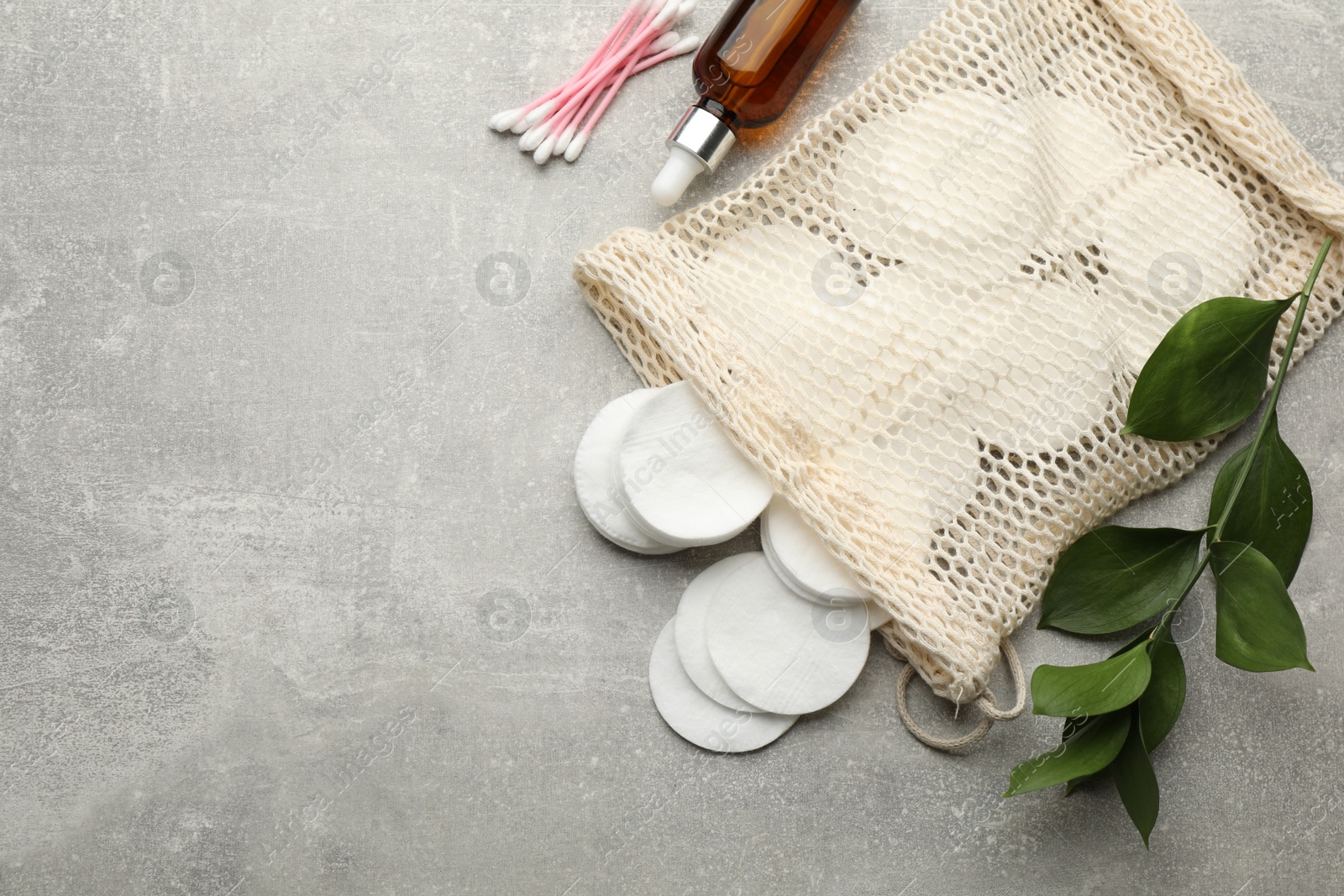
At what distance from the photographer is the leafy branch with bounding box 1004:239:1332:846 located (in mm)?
853

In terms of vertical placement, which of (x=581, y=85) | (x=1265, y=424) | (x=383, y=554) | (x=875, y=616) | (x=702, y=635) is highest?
(x=1265, y=424)

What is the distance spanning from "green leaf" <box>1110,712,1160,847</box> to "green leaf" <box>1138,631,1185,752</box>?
0.01 m

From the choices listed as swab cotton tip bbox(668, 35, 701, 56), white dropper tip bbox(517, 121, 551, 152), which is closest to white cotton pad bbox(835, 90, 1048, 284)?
swab cotton tip bbox(668, 35, 701, 56)

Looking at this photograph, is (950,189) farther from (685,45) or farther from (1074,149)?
(685,45)

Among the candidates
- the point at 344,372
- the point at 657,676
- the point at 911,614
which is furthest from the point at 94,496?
the point at 911,614

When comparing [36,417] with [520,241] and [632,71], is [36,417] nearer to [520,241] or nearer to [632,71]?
[520,241]

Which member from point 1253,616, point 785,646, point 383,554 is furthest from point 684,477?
point 1253,616

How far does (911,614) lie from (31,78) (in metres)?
1.14

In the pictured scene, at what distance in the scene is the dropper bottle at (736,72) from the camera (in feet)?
3.22

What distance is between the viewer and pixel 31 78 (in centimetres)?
102

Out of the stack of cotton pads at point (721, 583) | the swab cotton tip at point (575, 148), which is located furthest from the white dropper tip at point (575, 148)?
the stack of cotton pads at point (721, 583)

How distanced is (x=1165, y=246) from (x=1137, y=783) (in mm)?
574

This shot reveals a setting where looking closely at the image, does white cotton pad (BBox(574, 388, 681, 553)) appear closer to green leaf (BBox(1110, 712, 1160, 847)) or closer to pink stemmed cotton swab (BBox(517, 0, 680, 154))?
pink stemmed cotton swab (BBox(517, 0, 680, 154))

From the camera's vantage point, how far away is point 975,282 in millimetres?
968
